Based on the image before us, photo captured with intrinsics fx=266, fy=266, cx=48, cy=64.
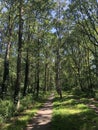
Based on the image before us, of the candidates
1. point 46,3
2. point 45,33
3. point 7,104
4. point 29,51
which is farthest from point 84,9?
point 7,104

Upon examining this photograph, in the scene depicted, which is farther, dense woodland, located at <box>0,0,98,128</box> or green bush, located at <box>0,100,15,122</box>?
dense woodland, located at <box>0,0,98,128</box>

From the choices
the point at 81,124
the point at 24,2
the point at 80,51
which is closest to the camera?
the point at 81,124

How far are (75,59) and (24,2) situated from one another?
120 ft

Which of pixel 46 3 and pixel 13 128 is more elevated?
pixel 46 3

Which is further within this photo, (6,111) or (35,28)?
(35,28)

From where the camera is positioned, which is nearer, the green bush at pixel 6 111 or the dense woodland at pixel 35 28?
the green bush at pixel 6 111

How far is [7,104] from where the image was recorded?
63.2 feet

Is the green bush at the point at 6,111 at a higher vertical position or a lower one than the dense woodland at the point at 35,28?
lower

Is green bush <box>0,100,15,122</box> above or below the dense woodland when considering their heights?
below

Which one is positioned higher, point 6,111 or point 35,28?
point 35,28

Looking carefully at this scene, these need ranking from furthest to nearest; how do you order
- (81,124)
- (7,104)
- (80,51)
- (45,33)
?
(80,51) → (45,33) → (7,104) → (81,124)

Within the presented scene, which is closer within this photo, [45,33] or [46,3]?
[46,3]

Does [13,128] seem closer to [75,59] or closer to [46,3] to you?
[46,3]

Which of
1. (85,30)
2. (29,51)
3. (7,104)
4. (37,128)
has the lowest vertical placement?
(37,128)
